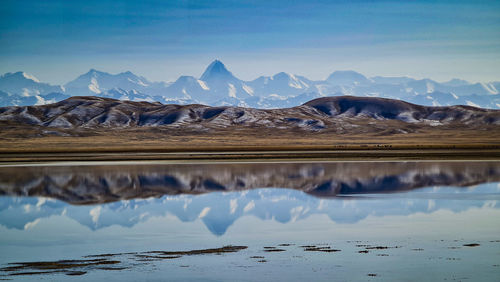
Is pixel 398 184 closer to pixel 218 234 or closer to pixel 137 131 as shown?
pixel 218 234

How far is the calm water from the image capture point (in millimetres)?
17703

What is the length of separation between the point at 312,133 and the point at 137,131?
54.4 meters

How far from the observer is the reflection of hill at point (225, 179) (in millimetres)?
39062

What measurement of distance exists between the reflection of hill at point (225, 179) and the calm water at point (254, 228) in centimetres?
16

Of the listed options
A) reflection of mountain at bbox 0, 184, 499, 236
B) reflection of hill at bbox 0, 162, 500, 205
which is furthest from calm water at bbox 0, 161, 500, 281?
reflection of hill at bbox 0, 162, 500, 205

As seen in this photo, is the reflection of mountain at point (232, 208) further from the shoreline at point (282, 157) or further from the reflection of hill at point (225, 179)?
the shoreline at point (282, 157)

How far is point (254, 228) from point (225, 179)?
878 inches

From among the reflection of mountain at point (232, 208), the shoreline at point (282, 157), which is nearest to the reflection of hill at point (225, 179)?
the reflection of mountain at point (232, 208)

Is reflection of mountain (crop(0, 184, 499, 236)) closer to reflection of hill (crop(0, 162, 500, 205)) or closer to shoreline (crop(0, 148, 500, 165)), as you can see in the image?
reflection of hill (crop(0, 162, 500, 205))

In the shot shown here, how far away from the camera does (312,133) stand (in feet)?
646

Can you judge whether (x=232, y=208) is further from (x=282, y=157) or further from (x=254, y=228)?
(x=282, y=157)

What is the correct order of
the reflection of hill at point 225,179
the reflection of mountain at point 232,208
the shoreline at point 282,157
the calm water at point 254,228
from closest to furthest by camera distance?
the calm water at point 254,228, the reflection of mountain at point 232,208, the reflection of hill at point 225,179, the shoreline at point 282,157

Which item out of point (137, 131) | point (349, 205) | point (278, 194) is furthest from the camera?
point (137, 131)

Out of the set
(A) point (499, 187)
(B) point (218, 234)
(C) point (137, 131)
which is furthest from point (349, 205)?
(C) point (137, 131)
